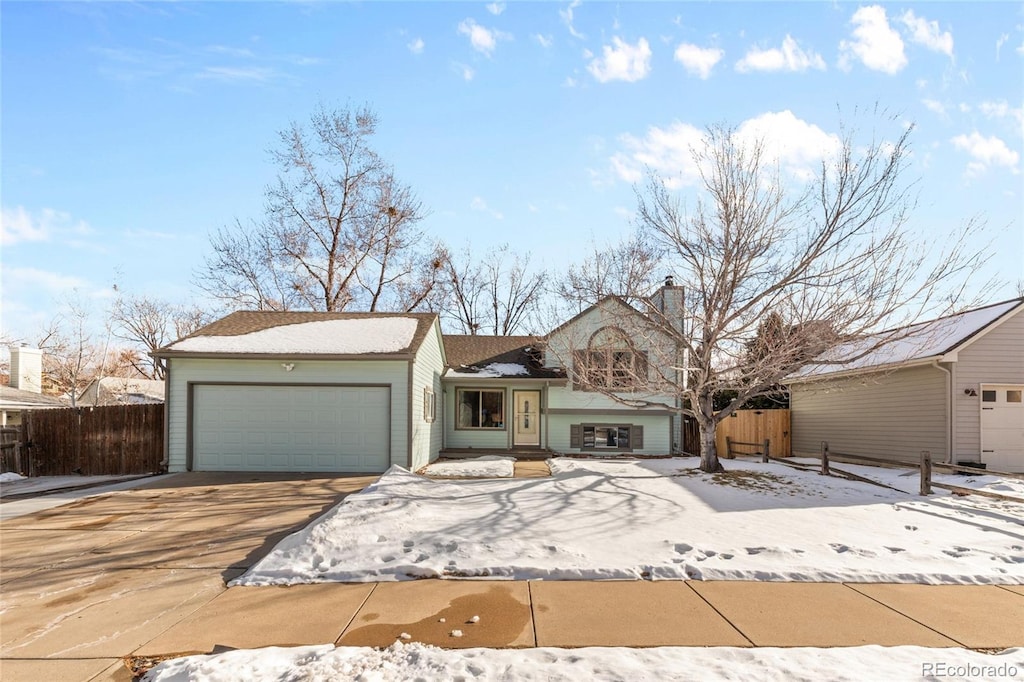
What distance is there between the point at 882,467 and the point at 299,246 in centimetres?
2429

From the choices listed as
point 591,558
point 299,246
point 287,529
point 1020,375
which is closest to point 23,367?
point 299,246

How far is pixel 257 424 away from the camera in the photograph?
44.4ft

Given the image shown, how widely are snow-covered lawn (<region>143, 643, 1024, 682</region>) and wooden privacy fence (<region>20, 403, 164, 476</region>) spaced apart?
12.2 meters

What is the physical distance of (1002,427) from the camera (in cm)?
1392

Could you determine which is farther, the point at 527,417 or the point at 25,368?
the point at 25,368

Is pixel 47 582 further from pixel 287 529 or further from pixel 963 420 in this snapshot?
pixel 963 420

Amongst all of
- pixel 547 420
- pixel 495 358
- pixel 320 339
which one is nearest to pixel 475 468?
pixel 547 420

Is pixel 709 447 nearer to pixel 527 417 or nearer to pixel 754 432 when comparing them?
pixel 527 417

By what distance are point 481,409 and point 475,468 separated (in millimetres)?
5006

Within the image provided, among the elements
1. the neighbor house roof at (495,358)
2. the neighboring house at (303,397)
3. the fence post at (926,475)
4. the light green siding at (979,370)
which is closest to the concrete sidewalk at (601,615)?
the fence post at (926,475)

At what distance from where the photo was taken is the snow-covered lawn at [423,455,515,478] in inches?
508

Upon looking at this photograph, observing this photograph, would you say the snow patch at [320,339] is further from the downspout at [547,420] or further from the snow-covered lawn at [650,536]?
the downspout at [547,420]

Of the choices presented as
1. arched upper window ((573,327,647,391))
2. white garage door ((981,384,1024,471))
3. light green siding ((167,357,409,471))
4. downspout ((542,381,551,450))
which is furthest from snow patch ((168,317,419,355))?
white garage door ((981,384,1024,471))

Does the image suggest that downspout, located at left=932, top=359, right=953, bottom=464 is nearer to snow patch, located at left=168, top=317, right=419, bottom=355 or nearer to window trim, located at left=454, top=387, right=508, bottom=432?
window trim, located at left=454, top=387, right=508, bottom=432
